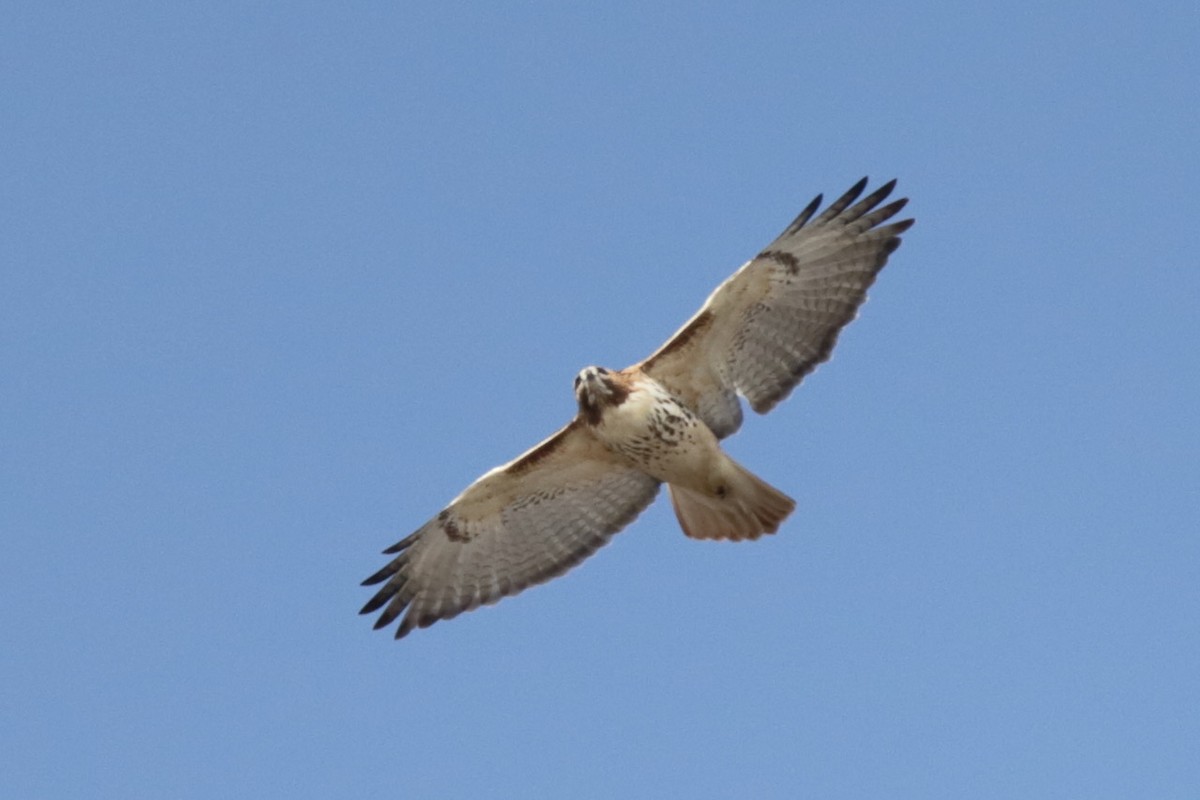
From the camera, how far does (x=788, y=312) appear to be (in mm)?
15344

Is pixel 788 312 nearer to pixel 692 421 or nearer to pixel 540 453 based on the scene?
pixel 692 421

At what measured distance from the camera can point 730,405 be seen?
15.4m

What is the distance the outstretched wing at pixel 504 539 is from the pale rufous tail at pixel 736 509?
62 cm

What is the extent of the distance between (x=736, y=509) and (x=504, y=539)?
1.97 metres

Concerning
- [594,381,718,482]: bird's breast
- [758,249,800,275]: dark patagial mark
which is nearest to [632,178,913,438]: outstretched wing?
[758,249,800,275]: dark patagial mark

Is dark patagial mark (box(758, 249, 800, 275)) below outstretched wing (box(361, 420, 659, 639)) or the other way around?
→ the other way around

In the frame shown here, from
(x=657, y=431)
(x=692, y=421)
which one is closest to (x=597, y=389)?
(x=657, y=431)

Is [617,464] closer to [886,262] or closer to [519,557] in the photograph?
[519,557]

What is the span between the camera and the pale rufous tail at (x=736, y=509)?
1509 centimetres

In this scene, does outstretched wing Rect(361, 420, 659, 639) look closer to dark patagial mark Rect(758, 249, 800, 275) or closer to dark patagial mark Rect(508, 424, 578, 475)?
dark patagial mark Rect(508, 424, 578, 475)

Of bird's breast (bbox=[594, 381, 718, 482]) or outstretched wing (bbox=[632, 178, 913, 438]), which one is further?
outstretched wing (bbox=[632, 178, 913, 438])

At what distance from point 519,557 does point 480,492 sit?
0.71 m

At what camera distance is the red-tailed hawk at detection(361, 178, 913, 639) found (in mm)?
15047

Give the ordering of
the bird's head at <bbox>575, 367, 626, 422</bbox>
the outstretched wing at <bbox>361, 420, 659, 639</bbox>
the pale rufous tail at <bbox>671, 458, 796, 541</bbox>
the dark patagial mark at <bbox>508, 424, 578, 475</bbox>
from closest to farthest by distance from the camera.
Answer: the bird's head at <bbox>575, 367, 626, 422</bbox>, the pale rufous tail at <bbox>671, 458, 796, 541</bbox>, the dark patagial mark at <bbox>508, 424, 578, 475</bbox>, the outstretched wing at <bbox>361, 420, 659, 639</bbox>
